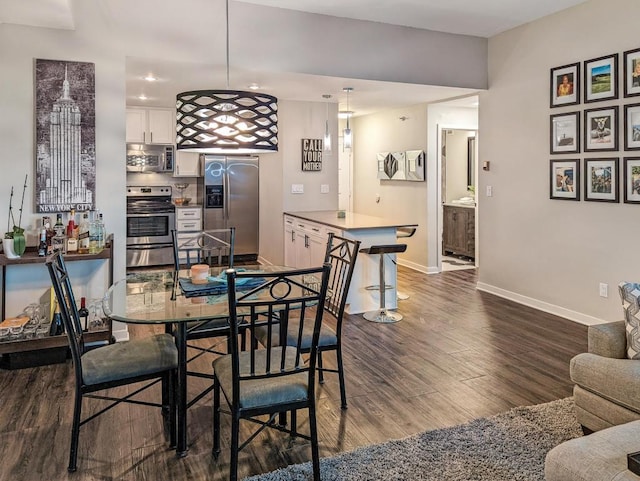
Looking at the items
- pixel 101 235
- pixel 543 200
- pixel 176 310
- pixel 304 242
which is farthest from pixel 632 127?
pixel 101 235

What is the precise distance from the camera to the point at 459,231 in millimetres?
7781

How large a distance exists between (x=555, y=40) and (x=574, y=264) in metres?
2.19

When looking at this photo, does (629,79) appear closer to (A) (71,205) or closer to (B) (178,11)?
(B) (178,11)

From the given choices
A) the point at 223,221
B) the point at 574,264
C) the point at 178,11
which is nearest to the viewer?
the point at 178,11

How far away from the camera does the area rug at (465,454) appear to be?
2113mm

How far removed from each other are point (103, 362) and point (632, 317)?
2.61m

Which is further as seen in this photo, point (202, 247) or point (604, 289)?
point (604, 289)

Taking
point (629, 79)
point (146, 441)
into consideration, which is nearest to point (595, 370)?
point (146, 441)

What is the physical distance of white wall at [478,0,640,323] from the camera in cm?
412

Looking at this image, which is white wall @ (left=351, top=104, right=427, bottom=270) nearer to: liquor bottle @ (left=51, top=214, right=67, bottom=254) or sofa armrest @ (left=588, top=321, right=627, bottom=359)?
sofa armrest @ (left=588, top=321, right=627, bottom=359)

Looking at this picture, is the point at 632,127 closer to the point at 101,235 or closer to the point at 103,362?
the point at 103,362

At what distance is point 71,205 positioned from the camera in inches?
148

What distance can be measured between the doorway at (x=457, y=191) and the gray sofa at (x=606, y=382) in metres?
5.17

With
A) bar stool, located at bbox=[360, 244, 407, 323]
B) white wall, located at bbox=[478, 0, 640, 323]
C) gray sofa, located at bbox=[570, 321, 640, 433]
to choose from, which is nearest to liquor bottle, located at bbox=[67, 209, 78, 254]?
bar stool, located at bbox=[360, 244, 407, 323]
